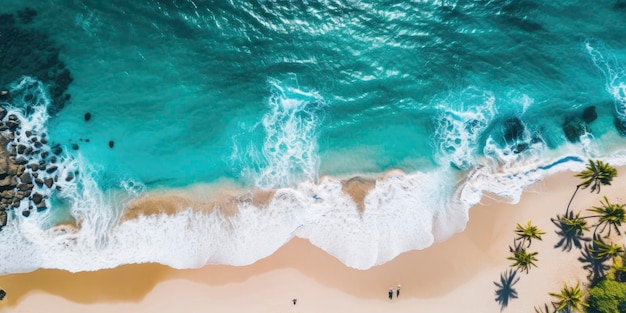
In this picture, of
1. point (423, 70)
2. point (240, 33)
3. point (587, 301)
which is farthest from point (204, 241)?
point (587, 301)

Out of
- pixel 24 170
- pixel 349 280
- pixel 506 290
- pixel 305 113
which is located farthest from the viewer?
pixel 305 113

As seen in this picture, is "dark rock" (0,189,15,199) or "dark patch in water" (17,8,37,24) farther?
"dark patch in water" (17,8,37,24)

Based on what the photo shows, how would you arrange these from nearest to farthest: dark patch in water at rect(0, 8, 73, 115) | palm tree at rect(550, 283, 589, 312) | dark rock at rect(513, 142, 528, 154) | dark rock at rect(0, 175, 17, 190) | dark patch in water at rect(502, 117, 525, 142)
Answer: palm tree at rect(550, 283, 589, 312) → dark rock at rect(0, 175, 17, 190) → dark patch in water at rect(0, 8, 73, 115) → dark rock at rect(513, 142, 528, 154) → dark patch in water at rect(502, 117, 525, 142)

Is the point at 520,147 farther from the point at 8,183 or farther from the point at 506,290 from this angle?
the point at 8,183

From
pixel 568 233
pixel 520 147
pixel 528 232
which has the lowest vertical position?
pixel 528 232

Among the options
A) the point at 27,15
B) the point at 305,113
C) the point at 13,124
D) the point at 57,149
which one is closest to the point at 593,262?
the point at 305,113

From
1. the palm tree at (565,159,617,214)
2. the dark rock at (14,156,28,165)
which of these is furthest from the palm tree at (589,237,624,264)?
the dark rock at (14,156,28,165)

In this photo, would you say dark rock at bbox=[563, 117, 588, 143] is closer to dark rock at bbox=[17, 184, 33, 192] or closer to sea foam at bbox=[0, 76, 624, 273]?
sea foam at bbox=[0, 76, 624, 273]

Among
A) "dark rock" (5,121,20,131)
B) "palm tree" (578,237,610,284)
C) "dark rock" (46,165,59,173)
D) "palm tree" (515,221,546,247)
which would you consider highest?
"dark rock" (5,121,20,131)

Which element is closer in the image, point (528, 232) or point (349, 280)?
point (528, 232)
